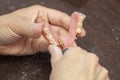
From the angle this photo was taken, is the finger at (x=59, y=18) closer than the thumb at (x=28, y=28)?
No

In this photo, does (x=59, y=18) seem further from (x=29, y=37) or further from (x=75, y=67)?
(x=75, y=67)

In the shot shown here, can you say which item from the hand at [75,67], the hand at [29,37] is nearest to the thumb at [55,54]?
the hand at [75,67]

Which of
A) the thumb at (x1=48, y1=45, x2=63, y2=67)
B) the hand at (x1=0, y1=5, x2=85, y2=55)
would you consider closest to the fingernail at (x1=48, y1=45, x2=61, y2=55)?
the thumb at (x1=48, y1=45, x2=63, y2=67)

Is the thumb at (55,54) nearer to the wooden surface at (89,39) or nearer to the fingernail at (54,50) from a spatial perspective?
the fingernail at (54,50)

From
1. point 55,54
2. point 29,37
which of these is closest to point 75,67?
point 55,54

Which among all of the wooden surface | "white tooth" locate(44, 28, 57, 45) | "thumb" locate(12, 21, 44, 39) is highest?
"thumb" locate(12, 21, 44, 39)

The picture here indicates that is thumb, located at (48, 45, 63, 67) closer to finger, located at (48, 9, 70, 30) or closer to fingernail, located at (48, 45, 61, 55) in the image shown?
fingernail, located at (48, 45, 61, 55)

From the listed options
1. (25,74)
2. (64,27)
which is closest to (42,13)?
(64,27)
